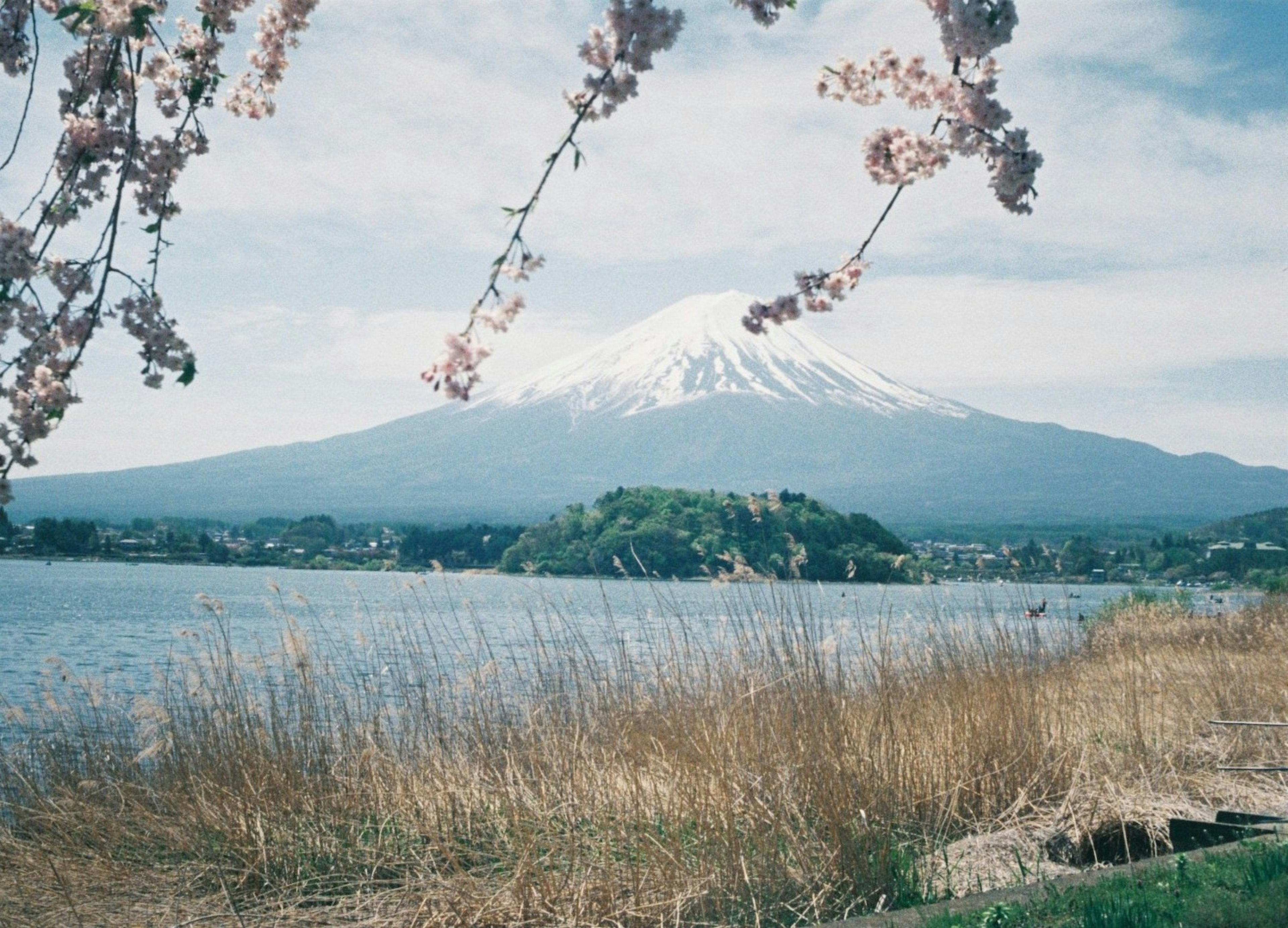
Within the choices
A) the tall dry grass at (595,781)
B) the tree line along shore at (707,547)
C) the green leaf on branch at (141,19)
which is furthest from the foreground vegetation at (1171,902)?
the green leaf on branch at (141,19)

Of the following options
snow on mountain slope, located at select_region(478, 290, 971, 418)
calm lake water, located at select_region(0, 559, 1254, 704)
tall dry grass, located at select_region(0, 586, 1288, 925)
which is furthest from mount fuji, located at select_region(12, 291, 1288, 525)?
tall dry grass, located at select_region(0, 586, 1288, 925)

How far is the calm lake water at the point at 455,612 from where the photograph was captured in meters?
5.28

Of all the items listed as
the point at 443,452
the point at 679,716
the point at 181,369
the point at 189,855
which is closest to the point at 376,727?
the point at 189,855

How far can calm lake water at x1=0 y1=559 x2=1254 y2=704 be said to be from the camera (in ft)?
17.3

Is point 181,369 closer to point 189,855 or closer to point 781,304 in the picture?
point 781,304

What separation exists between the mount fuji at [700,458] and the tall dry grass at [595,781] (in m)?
102

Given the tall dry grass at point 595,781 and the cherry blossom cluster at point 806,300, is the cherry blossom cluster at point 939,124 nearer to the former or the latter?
the cherry blossom cluster at point 806,300

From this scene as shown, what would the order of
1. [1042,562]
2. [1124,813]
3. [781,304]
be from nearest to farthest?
[781,304] → [1124,813] → [1042,562]

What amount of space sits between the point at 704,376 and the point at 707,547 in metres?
164

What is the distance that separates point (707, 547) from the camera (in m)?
6.82

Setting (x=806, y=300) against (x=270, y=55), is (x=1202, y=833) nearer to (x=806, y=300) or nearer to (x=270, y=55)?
(x=806, y=300)

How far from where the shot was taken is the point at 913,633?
5.96 m

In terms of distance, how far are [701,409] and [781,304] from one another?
158m

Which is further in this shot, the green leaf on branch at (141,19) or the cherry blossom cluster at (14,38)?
the cherry blossom cluster at (14,38)
